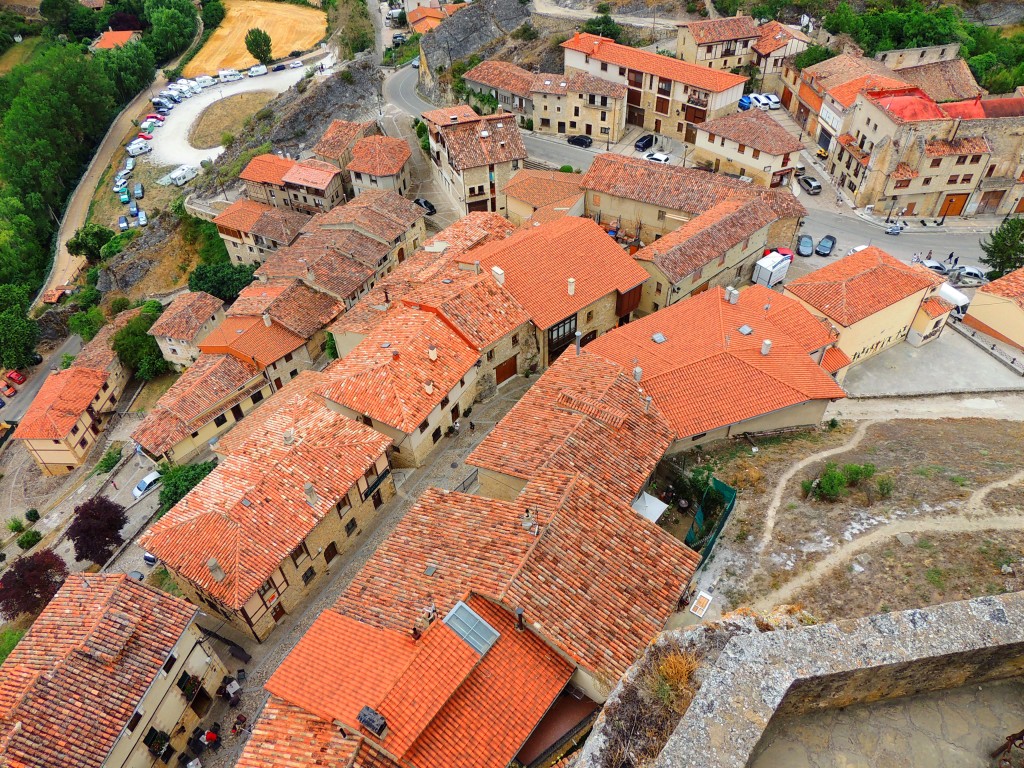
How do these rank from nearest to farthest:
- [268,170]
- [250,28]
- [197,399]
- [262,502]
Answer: [262,502] → [197,399] → [268,170] → [250,28]

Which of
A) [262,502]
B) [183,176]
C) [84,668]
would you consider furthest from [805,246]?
[183,176]

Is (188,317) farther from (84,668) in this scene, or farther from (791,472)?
(791,472)

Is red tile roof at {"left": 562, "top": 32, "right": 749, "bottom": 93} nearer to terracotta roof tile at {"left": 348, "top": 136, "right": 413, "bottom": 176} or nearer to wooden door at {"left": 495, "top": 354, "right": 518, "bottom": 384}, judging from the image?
terracotta roof tile at {"left": 348, "top": 136, "right": 413, "bottom": 176}

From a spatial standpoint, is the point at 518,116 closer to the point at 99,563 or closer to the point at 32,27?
the point at 99,563

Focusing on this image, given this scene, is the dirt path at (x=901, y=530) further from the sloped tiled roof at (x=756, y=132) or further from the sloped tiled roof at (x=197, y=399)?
the sloped tiled roof at (x=197, y=399)

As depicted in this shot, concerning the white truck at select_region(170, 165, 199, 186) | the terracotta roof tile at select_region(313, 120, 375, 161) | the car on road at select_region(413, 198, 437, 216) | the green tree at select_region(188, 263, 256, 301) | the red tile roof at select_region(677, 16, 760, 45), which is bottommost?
the white truck at select_region(170, 165, 199, 186)

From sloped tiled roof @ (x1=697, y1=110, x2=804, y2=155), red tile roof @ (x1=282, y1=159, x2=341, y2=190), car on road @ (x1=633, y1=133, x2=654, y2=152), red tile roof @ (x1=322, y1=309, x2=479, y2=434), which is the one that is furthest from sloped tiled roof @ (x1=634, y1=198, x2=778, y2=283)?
red tile roof @ (x1=282, y1=159, x2=341, y2=190)
